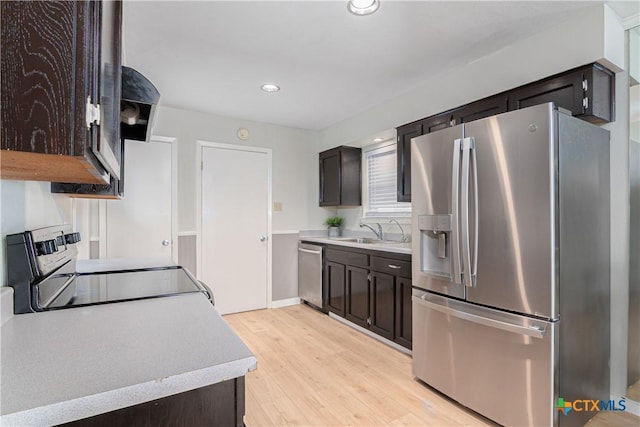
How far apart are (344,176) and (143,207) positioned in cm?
230

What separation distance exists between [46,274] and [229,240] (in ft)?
9.25

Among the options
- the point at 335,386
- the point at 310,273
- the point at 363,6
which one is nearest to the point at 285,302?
the point at 310,273

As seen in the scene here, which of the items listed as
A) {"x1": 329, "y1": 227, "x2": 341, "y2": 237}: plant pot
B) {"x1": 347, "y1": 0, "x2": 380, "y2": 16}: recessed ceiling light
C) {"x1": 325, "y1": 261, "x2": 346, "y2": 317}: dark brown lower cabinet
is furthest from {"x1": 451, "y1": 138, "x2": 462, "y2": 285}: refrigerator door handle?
{"x1": 329, "y1": 227, "x2": 341, "y2": 237}: plant pot

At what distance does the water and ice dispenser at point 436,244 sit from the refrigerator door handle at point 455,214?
0.04m

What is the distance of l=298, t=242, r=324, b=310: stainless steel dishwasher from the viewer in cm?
393

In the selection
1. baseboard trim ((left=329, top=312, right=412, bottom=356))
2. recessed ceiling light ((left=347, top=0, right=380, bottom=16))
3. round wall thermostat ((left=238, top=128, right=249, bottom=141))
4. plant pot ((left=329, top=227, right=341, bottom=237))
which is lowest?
baseboard trim ((left=329, top=312, right=412, bottom=356))

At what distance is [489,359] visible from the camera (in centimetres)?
179

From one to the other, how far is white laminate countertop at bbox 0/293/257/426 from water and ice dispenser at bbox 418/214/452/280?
58.3 inches

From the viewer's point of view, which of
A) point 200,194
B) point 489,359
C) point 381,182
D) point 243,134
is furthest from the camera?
point 243,134

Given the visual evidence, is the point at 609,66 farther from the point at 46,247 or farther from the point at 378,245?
the point at 46,247

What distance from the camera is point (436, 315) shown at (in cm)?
209

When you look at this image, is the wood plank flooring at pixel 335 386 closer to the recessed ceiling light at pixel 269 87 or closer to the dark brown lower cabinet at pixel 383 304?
the dark brown lower cabinet at pixel 383 304

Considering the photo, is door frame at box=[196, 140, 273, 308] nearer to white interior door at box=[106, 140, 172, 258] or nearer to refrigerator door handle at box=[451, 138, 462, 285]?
white interior door at box=[106, 140, 172, 258]

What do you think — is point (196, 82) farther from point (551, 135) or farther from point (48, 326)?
point (551, 135)
